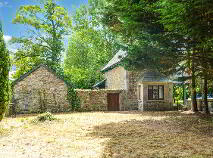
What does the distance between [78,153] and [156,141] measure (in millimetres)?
3117

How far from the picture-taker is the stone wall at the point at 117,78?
27812mm

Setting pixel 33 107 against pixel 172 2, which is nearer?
pixel 172 2

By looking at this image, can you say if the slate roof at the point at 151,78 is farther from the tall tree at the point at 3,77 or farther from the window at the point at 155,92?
the tall tree at the point at 3,77

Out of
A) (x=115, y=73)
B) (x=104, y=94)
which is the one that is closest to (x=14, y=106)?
(x=104, y=94)

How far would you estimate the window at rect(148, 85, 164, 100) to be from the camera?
2638 cm

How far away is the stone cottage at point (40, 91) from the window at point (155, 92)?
340 inches

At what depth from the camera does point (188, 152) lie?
712 cm

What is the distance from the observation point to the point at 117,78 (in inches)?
1169

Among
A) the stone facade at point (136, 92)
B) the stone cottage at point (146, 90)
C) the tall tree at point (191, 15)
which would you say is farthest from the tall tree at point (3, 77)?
the stone facade at point (136, 92)

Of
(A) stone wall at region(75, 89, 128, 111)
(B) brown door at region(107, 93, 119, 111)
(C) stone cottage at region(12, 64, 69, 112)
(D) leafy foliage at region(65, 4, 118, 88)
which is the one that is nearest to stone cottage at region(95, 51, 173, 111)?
(B) brown door at region(107, 93, 119, 111)

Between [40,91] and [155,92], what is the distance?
38.7 feet

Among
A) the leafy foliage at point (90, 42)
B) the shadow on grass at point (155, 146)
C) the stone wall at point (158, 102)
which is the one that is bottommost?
the shadow on grass at point (155, 146)

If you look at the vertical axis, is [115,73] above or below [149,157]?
above

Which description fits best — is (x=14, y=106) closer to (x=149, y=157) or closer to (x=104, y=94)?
(x=104, y=94)
